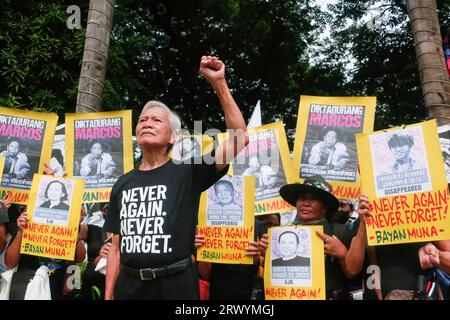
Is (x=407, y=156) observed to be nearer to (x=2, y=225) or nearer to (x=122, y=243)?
(x=122, y=243)

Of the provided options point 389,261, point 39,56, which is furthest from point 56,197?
point 39,56

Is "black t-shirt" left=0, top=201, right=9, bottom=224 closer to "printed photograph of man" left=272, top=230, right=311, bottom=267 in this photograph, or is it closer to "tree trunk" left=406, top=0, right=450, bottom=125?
"printed photograph of man" left=272, top=230, right=311, bottom=267

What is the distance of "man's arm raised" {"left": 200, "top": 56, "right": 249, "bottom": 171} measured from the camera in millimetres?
2432

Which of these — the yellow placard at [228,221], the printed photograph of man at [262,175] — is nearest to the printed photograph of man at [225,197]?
the yellow placard at [228,221]

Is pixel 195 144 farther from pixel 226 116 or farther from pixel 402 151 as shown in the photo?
pixel 402 151

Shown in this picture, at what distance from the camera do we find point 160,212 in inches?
96.8

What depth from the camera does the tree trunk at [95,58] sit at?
462 centimetres

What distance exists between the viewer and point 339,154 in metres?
3.49

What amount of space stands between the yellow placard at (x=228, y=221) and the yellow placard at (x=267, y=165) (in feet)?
1.47

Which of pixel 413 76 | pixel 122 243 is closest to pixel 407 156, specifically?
pixel 122 243

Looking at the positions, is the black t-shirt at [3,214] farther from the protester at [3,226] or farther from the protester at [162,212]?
the protester at [162,212]

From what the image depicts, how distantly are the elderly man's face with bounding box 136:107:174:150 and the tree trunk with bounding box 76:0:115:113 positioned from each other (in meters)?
2.00

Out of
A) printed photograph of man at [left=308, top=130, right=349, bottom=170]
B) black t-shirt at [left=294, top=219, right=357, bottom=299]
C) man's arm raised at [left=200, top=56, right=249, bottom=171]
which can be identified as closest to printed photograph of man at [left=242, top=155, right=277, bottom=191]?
printed photograph of man at [left=308, top=130, right=349, bottom=170]

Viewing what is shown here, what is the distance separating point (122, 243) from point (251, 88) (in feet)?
40.6
